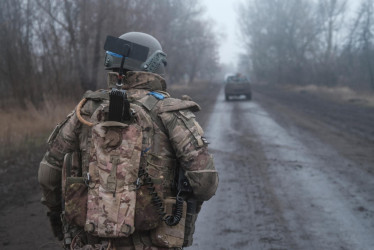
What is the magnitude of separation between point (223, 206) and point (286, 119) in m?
10.1

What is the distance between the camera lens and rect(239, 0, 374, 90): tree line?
2848cm

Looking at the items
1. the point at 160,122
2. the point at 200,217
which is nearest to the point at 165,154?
the point at 160,122

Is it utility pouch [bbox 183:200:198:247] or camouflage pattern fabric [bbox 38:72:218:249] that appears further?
utility pouch [bbox 183:200:198:247]

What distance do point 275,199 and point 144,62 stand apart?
146 inches

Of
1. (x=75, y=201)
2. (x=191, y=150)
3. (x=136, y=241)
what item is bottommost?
(x=136, y=241)

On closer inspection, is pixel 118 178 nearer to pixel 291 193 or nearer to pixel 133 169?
pixel 133 169

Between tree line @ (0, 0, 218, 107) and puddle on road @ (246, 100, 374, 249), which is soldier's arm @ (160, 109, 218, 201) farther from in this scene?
tree line @ (0, 0, 218, 107)

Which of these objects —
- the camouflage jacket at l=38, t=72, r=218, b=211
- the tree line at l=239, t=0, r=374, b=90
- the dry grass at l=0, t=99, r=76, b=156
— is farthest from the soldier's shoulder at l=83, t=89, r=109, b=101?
the tree line at l=239, t=0, r=374, b=90

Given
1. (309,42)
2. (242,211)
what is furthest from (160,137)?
(309,42)

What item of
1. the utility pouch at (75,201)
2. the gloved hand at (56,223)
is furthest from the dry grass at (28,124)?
the utility pouch at (75,201)

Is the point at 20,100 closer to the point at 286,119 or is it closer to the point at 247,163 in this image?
the point at 247,163

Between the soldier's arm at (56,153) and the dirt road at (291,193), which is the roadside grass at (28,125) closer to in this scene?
the dirt road at (291,193)

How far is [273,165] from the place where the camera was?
7.45 m

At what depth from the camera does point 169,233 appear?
203 cm
